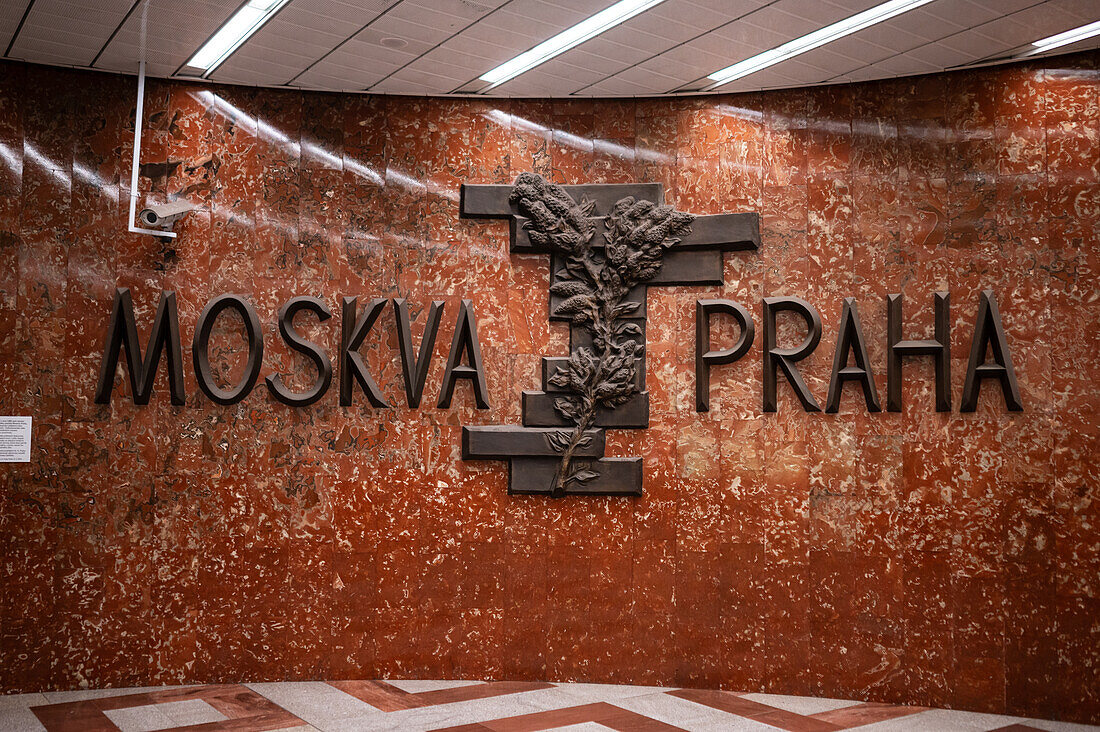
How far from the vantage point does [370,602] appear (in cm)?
557

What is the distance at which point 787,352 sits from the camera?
5.45 m

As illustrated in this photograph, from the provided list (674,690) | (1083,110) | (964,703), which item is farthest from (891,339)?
(674,690)

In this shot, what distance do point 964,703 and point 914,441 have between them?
1542 mm

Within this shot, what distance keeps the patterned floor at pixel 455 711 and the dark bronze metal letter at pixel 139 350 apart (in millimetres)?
1760

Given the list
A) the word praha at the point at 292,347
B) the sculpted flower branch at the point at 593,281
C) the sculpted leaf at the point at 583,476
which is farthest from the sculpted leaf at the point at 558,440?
the word praha at the point at 292,347

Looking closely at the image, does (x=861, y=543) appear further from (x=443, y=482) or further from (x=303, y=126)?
(x=303, y=126)

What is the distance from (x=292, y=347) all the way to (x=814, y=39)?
3.64 m

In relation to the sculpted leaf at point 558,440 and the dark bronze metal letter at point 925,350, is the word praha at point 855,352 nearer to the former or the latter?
the dark bronze metal letter at point 925,350

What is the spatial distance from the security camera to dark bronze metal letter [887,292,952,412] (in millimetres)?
4346

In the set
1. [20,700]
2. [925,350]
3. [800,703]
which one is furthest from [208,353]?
[925,350]

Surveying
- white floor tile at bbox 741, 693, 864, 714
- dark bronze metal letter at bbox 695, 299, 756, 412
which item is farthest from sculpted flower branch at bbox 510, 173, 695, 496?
white floor tile at bbox 741, 693, 864, 714

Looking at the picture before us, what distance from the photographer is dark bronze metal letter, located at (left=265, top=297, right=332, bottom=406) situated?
18.1 feet

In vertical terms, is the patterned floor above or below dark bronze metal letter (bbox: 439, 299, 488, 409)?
below

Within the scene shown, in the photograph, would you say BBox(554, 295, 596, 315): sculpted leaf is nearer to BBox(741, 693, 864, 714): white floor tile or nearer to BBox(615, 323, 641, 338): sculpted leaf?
BBox(615, 323, 641, 338): sculpted leaf
